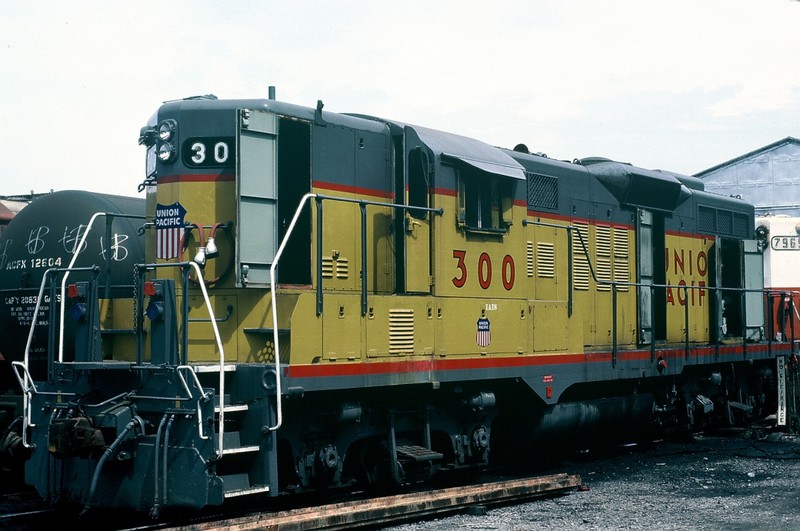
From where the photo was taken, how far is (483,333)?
9.35 m

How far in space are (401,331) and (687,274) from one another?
6.85 metres

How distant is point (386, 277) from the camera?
347 inches

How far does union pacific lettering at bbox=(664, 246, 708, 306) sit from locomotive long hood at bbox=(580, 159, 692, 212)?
28.1 inches

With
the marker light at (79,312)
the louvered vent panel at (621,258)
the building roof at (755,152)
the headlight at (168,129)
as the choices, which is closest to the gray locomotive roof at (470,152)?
the headlight at (168,129)

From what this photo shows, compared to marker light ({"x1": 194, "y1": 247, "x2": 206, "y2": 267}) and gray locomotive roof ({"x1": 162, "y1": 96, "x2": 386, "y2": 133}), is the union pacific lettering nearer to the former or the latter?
gray locomotive roof ({"x1": 162, "y1": 96, "x2": 386, "y2": 133})

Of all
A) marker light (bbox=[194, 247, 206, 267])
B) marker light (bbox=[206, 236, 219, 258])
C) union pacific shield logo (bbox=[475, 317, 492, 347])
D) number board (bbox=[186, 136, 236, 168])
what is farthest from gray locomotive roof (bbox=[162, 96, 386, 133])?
union pacific shield logo (bbox=[475, 317, 492, 347])

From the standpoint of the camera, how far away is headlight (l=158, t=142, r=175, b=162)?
8078 mm

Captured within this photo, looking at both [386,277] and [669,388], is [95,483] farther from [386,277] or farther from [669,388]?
[669,388]

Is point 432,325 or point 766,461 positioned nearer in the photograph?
point 432,325

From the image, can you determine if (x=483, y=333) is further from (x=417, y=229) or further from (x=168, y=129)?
(x=168, y=129)

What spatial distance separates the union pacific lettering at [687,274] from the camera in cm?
1330

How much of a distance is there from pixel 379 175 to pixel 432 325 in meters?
1.49

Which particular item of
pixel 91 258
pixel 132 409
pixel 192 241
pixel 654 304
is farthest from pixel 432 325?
pixel 654 304

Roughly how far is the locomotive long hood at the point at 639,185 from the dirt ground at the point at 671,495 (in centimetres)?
330
